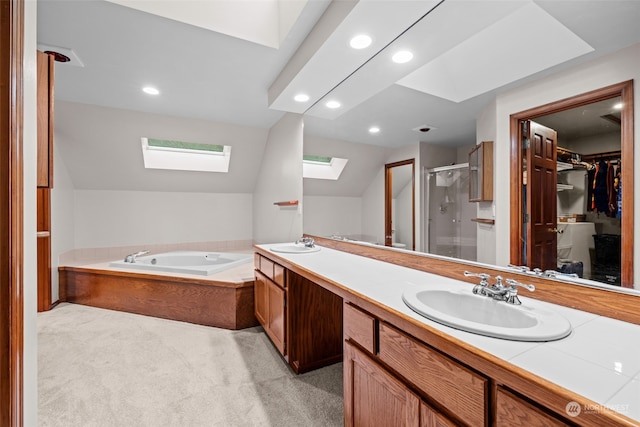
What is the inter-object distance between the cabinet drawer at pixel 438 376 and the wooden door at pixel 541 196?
600 millimetres

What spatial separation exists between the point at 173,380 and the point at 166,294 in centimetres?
120

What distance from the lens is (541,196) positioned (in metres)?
1.00

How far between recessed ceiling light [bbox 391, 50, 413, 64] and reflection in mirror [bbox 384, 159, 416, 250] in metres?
0.58

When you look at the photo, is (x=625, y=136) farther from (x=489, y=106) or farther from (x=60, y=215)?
(x=60, y=215)

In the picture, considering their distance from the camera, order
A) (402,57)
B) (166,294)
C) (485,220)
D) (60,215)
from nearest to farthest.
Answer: (485,220) → (402,57) → (166,294) → (60,215)

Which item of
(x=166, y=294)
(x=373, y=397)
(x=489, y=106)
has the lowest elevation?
(x=166, y=294)

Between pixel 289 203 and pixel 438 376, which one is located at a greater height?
pixel 289 203

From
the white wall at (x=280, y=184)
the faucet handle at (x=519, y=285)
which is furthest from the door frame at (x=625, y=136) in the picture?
the white wall at (x=280, y=184)

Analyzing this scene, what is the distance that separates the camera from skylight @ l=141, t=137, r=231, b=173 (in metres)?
3.60

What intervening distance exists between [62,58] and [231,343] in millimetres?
2461

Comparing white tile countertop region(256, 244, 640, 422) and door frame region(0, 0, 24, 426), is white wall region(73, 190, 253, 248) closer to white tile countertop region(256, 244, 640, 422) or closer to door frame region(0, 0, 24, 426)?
door frame region(0, 0, 24, 426)

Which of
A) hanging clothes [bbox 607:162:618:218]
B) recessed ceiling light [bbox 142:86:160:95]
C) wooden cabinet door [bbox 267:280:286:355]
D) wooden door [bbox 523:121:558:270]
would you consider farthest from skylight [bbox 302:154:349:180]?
recessed ceiling light [bbox 142:86:160:95]

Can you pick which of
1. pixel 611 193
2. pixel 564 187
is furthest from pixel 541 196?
pixel 611 193

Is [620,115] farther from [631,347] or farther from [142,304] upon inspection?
[142,304]
